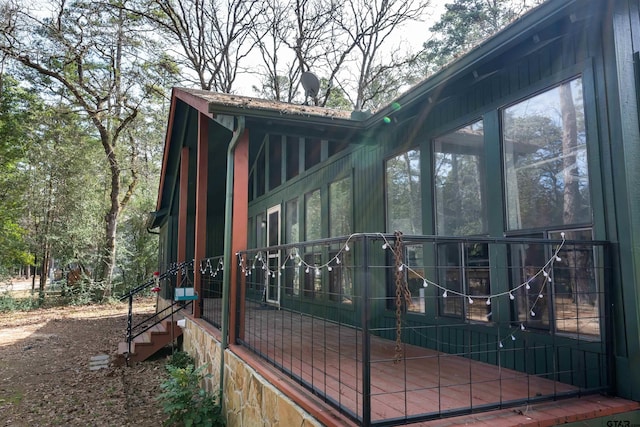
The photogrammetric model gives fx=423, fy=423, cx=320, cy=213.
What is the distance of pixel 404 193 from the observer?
16.7ft

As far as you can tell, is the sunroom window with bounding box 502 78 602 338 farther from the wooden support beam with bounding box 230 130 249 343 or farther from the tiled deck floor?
the wooden support beam with bounding box 230 130 249 343

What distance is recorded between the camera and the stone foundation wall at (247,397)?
2952mm

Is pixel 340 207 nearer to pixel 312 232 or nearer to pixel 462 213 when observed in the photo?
pixel 312 232

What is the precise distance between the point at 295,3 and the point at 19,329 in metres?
14.2

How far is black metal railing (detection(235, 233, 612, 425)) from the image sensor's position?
2547mm

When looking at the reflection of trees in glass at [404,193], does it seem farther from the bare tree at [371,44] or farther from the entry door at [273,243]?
the bare tree at [371,44]

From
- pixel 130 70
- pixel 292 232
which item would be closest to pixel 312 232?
pixel 292 232

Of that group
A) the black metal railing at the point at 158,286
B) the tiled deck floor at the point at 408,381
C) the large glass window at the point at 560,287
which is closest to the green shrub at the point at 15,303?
the black metal railing at the point at 158,286

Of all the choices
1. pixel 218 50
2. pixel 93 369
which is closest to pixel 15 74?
pixel 218 50

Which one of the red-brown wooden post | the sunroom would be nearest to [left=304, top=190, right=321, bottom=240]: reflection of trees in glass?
the sunroom

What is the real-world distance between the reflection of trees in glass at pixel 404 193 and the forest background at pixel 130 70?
1214cm

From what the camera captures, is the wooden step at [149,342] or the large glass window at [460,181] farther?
the wooden step at [149,342]

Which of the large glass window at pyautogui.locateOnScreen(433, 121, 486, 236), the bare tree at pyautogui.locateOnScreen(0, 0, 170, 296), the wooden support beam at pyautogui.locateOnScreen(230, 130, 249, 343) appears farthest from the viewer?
the bare tree at pyautogui.locateOnScreen(0, 0, 170, 296)

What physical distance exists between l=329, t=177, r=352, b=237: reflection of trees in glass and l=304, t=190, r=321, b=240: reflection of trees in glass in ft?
1.71
